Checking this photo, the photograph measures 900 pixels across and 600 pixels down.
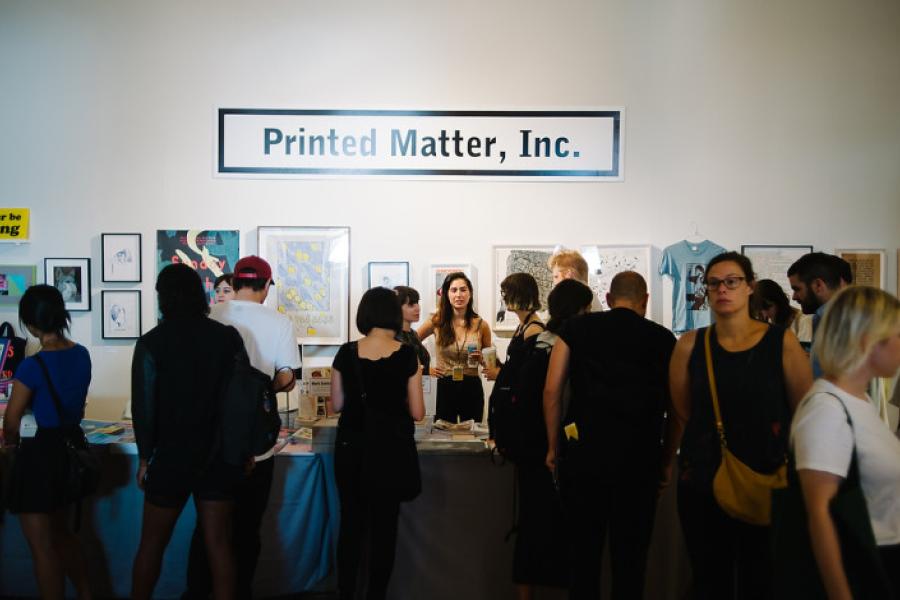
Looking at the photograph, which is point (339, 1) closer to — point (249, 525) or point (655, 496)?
point (249, 525)

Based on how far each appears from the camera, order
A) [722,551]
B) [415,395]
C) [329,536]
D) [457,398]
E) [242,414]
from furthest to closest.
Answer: [457,398] → [329,536] → [415,395] → [242,414] → [722,551]

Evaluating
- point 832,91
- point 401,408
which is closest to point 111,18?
point 401,408

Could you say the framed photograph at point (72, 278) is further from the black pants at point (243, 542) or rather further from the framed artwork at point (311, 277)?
the black pants at point (243, 542)

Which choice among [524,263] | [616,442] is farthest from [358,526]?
[524,263]

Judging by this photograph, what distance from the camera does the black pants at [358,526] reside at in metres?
2.41

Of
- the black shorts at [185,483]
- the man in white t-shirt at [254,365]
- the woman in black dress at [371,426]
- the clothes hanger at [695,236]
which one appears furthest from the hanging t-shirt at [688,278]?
the black shorts at [185,483]

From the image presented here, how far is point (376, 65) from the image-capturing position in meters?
4.27

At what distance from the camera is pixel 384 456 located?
239 cm

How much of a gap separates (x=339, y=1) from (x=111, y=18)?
1.65 meters

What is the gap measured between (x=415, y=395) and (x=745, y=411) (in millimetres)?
1246

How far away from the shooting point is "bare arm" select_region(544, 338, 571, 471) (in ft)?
7.27

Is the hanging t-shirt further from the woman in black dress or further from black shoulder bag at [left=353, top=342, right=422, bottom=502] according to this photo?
black shoulder bag at [left=353, top=342, right=422, bottom=502]

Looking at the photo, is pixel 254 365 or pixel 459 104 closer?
pixel 254 365

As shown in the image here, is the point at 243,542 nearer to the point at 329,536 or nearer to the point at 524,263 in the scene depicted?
the point at 329,536
